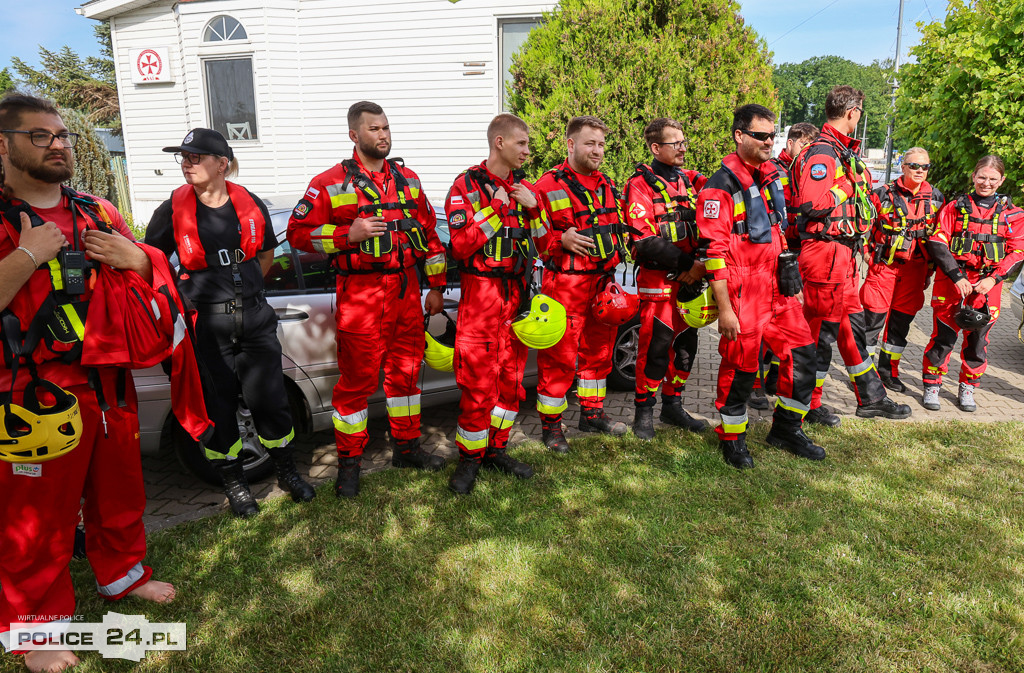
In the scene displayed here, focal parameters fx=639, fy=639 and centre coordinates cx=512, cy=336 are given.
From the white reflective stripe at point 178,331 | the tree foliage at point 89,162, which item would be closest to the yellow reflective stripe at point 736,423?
the white reflective stripe at point 178,331

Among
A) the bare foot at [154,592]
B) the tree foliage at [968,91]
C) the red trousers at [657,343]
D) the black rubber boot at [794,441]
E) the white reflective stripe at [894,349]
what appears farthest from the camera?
the tree foliage at [968,91]

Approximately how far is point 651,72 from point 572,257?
3.78 meters

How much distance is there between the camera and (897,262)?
5.91m

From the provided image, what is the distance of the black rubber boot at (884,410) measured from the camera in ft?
17.7

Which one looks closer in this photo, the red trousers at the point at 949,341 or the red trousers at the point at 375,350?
the red trousers at the point at 375,350

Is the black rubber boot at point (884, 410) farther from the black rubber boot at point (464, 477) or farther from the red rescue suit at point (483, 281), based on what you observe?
the black rubber boot at point (464, 477)

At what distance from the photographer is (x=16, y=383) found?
2.48 meters

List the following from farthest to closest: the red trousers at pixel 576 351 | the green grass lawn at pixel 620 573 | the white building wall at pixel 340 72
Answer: the white building wall at pixel 340 72, the red trousers at pixel 576 351, the green grass lawn at pixel 620 573

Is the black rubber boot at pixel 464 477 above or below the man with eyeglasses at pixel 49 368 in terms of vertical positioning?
below

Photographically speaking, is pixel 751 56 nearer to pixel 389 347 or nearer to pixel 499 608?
pixel 389 347

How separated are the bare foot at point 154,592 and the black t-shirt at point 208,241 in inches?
57.7

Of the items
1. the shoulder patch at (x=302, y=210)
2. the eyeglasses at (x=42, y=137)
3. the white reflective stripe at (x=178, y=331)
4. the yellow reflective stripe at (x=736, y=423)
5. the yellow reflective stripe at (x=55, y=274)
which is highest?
the eyeglasses at (x=42, y=137)

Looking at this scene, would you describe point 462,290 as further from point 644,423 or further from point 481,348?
point 644,423

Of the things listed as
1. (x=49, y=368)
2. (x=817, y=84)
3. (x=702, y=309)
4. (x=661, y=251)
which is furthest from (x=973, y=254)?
(x=817, y=84)
